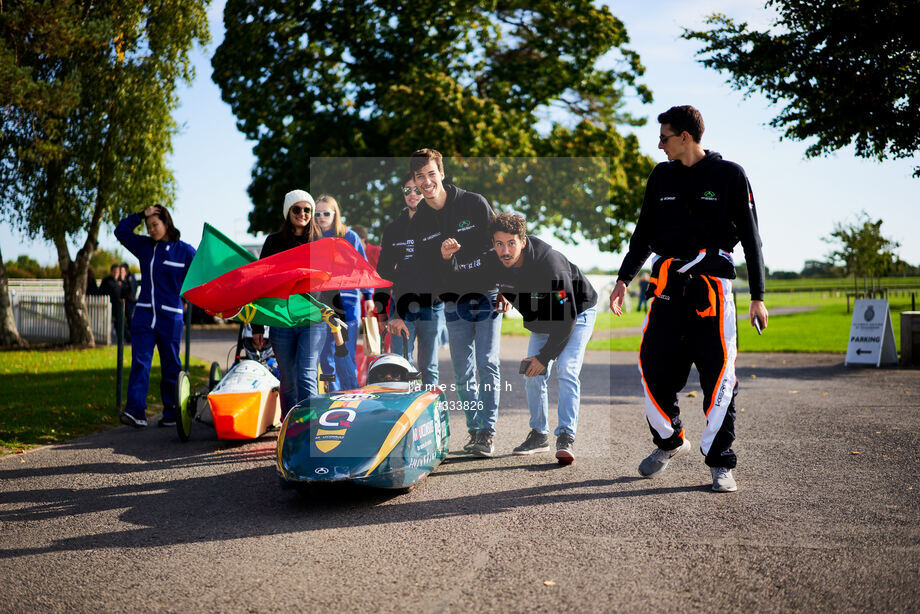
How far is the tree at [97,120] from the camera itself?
53.2 feet

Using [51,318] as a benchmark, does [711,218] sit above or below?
above

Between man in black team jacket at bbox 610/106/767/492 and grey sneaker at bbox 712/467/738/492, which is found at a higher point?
man in black team jacket at bbox 610/106/767/492

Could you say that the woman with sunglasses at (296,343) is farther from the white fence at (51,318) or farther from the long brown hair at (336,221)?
the white fence at (51,318)

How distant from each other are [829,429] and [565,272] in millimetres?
3208

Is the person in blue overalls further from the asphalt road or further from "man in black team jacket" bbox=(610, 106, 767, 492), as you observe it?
"man in black team jacket" bbox=(610, 106, 767, 492)

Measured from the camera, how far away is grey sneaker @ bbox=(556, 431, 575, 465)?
543 cm

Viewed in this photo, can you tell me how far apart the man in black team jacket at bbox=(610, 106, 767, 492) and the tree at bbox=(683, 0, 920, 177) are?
10.1 m

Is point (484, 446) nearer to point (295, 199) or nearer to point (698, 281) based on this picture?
point (698, 281)

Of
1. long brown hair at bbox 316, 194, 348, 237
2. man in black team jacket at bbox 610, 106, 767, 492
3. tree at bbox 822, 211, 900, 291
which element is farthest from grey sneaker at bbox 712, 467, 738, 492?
tree at bbox 822, 211, 900, 291

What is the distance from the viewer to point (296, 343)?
5770 mm

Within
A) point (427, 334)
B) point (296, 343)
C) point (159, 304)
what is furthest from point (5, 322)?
point (427, 334)

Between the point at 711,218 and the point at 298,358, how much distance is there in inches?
126

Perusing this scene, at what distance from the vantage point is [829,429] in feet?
22.2

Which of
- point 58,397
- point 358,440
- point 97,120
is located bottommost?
point 58,397
